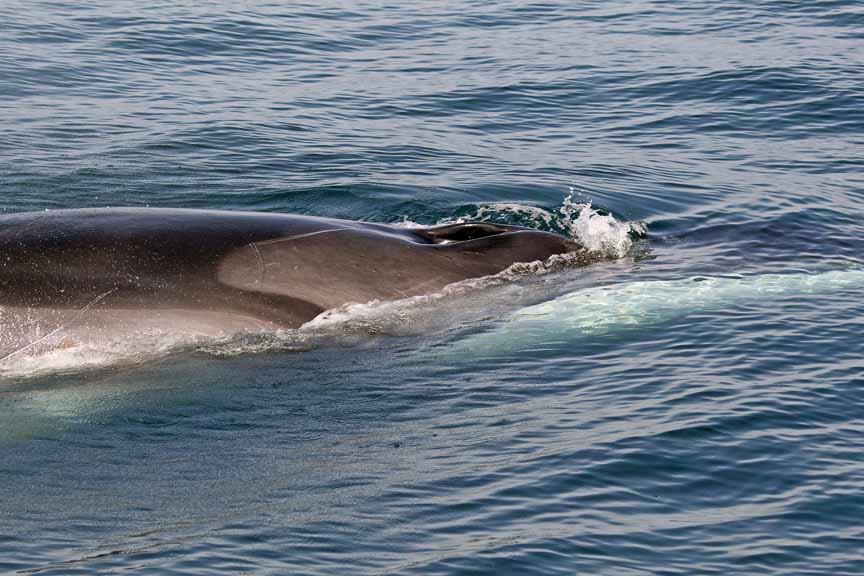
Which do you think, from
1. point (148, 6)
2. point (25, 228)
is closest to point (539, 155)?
point (25, 228)

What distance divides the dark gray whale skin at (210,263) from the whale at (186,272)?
0.04 ft

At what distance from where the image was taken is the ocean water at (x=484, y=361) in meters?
10.2

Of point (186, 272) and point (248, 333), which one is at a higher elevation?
point (186, 272)

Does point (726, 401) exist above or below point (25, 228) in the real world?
below

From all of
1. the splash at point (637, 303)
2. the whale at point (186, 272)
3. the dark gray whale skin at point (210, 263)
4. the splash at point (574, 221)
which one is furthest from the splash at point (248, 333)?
the splash at point (574, 221)

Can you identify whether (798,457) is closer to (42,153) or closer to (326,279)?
(326,279)

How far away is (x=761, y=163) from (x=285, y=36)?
16.9m

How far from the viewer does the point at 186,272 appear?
13.9m

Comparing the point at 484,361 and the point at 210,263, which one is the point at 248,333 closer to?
the point at 210,263

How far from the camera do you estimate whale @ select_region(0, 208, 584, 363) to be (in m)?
13.4

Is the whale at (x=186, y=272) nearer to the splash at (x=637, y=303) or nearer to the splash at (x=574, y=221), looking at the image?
the splash at (x=637, y=303)

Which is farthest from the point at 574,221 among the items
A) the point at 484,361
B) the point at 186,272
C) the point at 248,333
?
the point at 186,272

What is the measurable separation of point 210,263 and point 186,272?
0.30 meters

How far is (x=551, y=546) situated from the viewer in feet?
32.8
